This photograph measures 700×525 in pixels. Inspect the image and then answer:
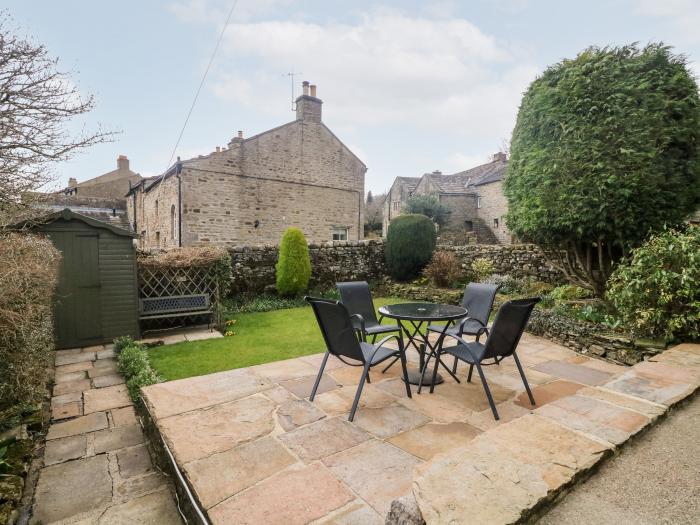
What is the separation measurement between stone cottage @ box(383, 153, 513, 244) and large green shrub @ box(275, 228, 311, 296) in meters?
13.6

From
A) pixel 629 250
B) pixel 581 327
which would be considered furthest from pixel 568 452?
pixel 629 250

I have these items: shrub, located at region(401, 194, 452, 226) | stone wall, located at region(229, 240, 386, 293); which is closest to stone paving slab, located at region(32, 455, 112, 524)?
stone wall, located at region(229, 240, 386, 293)

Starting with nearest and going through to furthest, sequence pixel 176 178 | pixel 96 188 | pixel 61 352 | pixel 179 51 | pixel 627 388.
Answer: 1. pixel 627 388
2. pixel 61 352
3. pixel 179 51
4. pixel 176 178
5. pixel 96 188

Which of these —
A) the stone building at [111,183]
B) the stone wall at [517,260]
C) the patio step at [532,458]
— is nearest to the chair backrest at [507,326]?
the patio step at [532,458]

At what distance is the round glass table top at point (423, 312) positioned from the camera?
10.8ft

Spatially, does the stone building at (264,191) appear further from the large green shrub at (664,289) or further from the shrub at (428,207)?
the large green shrub at (664,289)

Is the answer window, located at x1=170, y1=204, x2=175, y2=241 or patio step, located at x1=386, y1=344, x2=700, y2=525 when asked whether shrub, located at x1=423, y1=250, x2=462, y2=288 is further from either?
window, located at x1=170, y1=204, x2=175, y2=241

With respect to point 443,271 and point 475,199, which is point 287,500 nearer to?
point 443,271

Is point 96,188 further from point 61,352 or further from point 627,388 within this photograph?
point 627,388

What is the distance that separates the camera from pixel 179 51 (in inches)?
295

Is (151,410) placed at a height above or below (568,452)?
below

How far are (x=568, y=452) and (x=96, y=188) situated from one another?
33400 millimetres

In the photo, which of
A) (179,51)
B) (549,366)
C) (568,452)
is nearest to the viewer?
(568,452)

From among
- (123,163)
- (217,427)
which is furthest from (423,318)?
(123,163)
